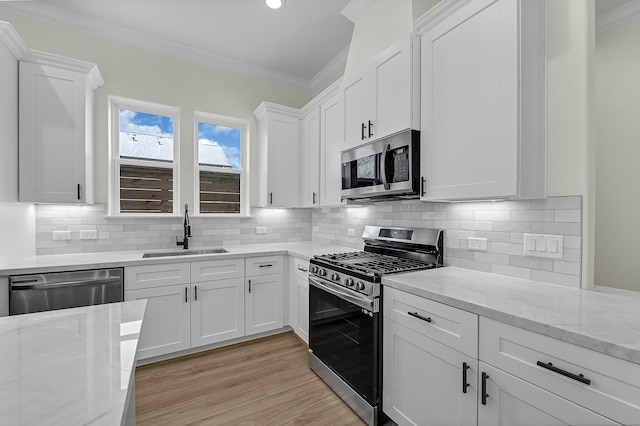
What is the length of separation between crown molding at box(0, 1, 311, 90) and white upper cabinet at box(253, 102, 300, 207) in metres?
0.57

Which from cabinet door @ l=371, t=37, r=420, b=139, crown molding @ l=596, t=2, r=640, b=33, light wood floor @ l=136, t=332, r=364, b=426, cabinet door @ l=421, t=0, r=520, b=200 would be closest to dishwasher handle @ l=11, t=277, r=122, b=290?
light wood floor @ l=136, t=332, r=364, b=426

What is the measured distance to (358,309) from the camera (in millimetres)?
1948

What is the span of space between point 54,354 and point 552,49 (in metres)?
2.50

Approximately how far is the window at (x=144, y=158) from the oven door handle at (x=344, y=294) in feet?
6.59

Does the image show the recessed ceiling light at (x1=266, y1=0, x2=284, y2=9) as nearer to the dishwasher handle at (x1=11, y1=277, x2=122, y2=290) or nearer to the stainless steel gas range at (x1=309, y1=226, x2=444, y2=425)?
the stainless steel gas range at (x1=309, y1=226, x2=444, y2=425)

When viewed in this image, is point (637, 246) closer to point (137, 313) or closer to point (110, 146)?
point (137, 313)

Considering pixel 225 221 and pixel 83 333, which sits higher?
pixel 225 221

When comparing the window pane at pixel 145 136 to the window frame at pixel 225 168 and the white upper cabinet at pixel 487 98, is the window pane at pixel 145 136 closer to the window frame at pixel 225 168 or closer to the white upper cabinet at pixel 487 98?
the window frame at pixel 225 168

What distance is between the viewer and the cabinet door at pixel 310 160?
339 cm

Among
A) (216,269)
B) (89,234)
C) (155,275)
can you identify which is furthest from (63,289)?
(216,269)

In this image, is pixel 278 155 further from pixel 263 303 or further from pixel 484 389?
pixel 484 389

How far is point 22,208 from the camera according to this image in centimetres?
247

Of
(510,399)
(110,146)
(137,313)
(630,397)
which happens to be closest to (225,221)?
(110,146)

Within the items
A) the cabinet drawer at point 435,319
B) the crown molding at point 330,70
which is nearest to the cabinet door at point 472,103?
the cabinet drawer at point 435,319
